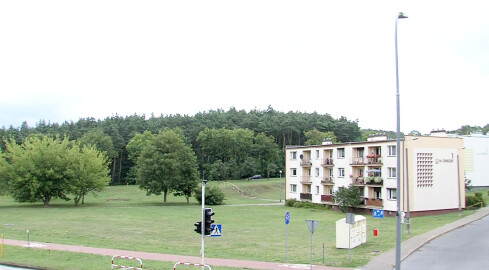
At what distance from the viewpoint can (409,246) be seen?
2761 cm

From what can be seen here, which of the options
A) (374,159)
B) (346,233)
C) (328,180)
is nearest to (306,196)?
(328,180)

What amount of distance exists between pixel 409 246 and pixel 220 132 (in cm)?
9433

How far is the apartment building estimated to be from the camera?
52812 millimetres

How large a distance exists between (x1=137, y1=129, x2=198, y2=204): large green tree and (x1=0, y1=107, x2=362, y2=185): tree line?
38.9 m

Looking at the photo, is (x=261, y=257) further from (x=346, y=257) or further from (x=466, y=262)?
(x=466, y=262)

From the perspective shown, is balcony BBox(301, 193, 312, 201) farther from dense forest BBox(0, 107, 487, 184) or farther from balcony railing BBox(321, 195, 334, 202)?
dense forest BBox(0, 107, 487, 184)

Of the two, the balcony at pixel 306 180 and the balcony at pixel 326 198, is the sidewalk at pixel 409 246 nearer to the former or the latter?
the balcony at pixel 326 198

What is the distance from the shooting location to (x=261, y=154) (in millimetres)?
124750

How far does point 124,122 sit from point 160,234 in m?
116

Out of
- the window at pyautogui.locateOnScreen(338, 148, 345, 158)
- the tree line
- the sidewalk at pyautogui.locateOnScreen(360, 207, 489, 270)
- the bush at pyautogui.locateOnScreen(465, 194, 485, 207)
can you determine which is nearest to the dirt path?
the sidewalk at pyautogui.locateOnScreen(360, 207, 489, 270)

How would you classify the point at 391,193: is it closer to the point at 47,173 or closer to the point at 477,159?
the point at 477,159

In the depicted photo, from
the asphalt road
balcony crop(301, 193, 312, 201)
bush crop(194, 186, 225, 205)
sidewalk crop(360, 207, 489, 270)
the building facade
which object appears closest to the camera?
sidewalk crop(360, 207, 489, 270)

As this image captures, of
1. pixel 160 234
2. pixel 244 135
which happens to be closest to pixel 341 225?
pixel 160 234

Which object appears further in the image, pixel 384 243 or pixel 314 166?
pixel 314 166
